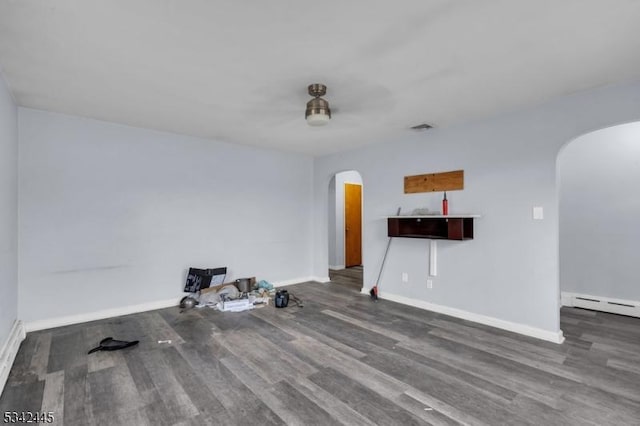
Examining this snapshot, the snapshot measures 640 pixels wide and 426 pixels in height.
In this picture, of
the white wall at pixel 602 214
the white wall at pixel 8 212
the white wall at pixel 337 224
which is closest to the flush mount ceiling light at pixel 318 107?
the white wall at pixel 8 212

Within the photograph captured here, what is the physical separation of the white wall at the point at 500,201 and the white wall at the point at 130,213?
7.30 ft

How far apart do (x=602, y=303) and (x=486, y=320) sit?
187 cm

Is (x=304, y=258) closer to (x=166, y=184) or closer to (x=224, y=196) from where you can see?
(x=224, y=196)

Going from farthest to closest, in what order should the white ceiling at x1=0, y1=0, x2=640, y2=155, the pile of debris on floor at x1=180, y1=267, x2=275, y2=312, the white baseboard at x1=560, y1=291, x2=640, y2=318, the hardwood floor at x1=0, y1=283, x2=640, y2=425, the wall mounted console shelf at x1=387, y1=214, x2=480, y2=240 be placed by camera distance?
the pile of debris on floor at x1=180, y1=267, x2=275, y2=312 < the white baseboard at x1=560, y1=291, x2=640, y2=318 < the wall mounted console shelf at x1=387, y1=214, x2=480, y2=240 < the hardwood floor at x1=0, y1=283, x2=640, y2=425 < the white ceiling at x1=0, y1=0, x2=640, y2=155

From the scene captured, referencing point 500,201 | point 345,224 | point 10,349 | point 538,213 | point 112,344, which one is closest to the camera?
point 10,349

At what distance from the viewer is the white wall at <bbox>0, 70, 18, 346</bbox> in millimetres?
2543

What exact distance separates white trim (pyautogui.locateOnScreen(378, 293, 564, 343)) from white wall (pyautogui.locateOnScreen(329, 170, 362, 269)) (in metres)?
2.71

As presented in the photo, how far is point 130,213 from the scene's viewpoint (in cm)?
394

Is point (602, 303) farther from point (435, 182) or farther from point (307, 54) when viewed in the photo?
point (307, 54)

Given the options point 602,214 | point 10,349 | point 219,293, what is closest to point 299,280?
point 219,293

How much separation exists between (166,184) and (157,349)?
7.32 ft

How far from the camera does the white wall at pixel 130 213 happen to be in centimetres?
339

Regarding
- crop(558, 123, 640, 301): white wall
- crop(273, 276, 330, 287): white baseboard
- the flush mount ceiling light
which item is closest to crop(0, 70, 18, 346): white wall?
the flush mount ceiling light

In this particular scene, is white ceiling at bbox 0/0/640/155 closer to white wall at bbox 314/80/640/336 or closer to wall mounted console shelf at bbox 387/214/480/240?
white wall at bbox 314/80/640/336
